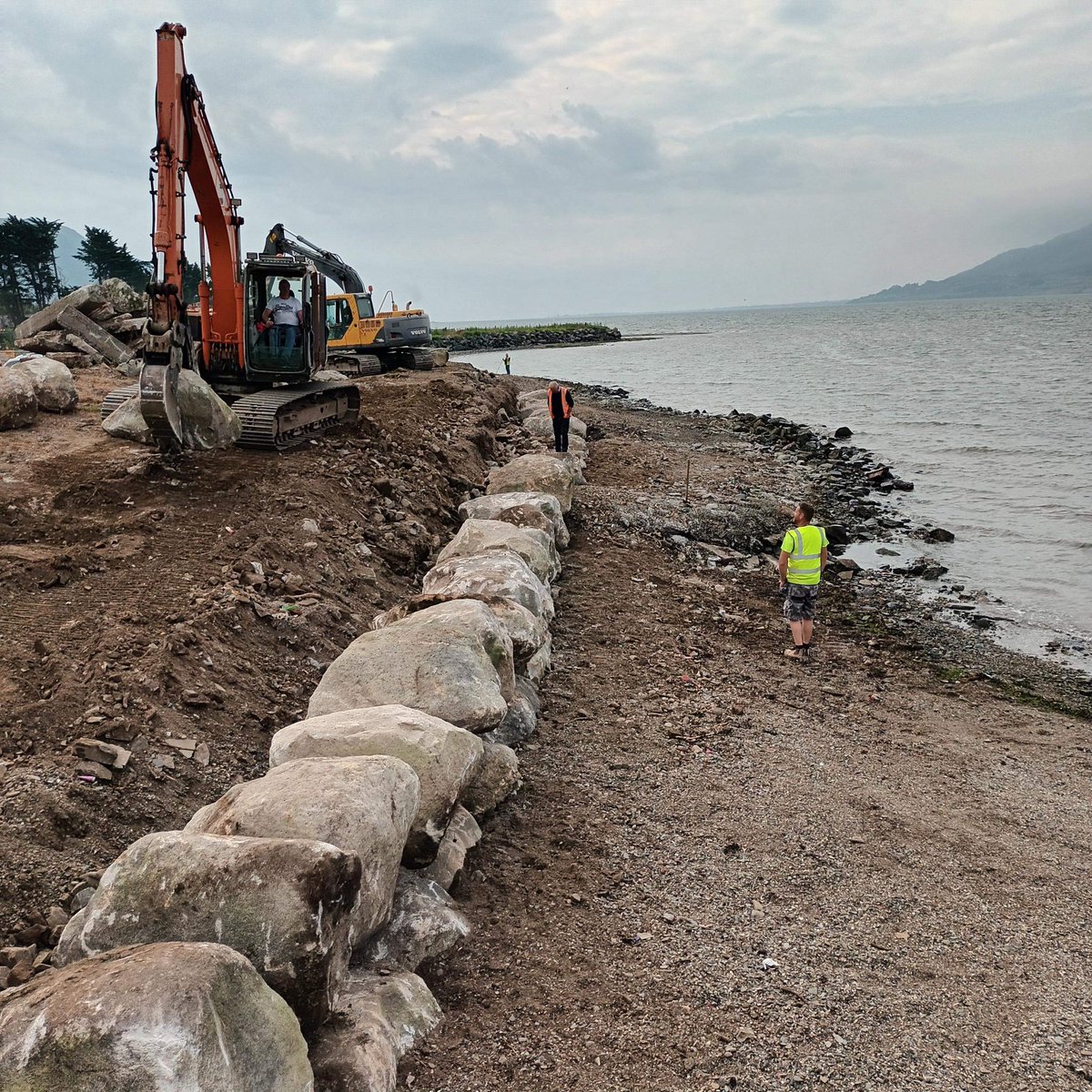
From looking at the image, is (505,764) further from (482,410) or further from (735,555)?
(482,410)

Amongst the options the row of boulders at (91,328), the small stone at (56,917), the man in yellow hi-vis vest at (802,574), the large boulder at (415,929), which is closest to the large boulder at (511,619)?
the large boulder at (415,929)

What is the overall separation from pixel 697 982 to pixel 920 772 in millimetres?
3569

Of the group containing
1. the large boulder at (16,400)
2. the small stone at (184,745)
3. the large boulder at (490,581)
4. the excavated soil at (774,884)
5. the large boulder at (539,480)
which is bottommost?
the excavated soil at (774,884)

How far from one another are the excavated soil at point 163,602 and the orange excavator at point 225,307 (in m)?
0.60

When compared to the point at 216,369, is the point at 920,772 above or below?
below

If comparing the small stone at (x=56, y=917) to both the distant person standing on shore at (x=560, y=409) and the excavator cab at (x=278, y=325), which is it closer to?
the excavator cab at (x=278, y=325)

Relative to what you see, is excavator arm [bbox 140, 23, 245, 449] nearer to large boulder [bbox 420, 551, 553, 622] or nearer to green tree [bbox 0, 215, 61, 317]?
large boulder [bbox 420, 551, 553, 622]

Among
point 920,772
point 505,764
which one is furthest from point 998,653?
point 505,764

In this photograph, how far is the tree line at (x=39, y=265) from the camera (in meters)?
40.4

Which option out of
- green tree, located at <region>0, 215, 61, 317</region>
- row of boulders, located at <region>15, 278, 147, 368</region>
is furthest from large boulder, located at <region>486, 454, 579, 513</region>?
green tree, located at <region>0, 215, 61, 317</region>

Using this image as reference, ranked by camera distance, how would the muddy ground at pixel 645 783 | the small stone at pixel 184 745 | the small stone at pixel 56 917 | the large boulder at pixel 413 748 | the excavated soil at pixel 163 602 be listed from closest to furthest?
the muddy ground at pixel 645 783, the small stone at pixel 56 917, the large boulder at pixel 413 748, the excavated soil at pixel 163 602, the small stone at pixel 184 745

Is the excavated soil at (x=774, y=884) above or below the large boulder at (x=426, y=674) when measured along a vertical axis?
below

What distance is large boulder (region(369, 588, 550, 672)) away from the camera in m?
7.56

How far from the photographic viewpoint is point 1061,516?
17156 mm
